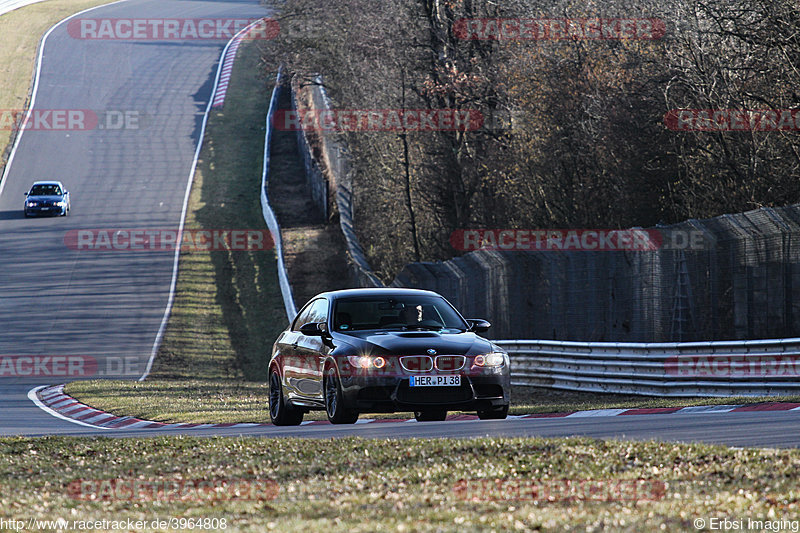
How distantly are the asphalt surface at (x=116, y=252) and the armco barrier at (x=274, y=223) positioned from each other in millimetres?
3783

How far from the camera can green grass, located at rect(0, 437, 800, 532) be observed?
6863 millimetres

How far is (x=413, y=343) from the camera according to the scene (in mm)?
13062

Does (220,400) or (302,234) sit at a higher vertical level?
(302,234)

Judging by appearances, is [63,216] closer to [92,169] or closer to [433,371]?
[92,169]

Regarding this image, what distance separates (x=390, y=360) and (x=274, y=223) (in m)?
33.1

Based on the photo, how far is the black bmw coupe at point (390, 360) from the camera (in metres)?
12.9

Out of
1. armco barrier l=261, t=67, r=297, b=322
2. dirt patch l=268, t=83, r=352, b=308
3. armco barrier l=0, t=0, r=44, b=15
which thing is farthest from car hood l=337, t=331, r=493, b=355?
armco barrier l=0, t=0, r=44, b=15

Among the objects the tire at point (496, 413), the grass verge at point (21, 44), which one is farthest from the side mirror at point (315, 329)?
the grass verge at point (21, 44)

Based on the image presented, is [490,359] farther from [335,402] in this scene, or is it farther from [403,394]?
[335,402]

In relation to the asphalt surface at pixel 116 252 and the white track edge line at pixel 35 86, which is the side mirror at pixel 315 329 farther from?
the white track edge line at pixel 35 86

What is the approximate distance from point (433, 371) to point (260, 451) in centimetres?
281

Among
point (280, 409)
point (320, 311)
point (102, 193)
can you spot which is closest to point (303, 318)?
point (320, 311)

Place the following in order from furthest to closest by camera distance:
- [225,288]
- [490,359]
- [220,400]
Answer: [225,288]
[220,400]
[490,359]

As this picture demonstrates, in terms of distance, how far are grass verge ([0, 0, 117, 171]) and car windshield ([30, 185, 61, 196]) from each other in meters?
8.45
